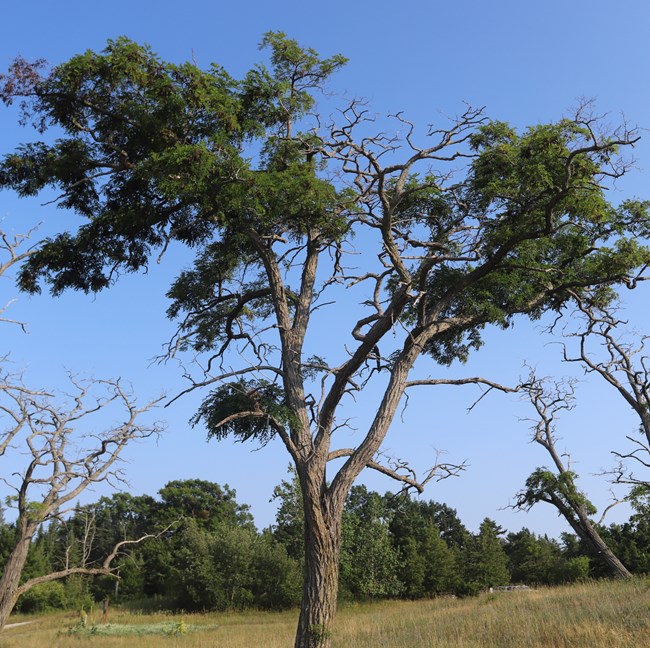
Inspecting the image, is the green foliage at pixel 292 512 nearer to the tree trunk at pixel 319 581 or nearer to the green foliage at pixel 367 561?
the green foliage at pixel 367 561

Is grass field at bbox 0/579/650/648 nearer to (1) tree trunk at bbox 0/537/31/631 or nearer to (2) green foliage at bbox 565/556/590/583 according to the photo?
(1) tree trunk at bbox 0/537/31/631

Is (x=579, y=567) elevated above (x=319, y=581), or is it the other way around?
(x=579, y=567)

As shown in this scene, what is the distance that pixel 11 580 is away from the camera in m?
16.3

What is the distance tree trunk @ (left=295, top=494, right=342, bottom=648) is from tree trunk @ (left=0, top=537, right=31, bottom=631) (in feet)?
35.2

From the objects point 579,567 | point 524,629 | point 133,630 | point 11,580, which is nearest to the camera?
point 524,629

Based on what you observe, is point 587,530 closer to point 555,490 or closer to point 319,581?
point 555,490

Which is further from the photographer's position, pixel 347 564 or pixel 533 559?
pixel 533 559

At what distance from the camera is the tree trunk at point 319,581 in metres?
8.90

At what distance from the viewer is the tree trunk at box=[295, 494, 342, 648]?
29.2 feet

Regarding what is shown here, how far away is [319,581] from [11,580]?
11282 millimetres

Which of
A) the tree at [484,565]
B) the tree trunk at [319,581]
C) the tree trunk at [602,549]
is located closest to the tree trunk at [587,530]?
the tree trunk at [602,549]

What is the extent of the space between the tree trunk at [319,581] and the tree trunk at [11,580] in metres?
10.7

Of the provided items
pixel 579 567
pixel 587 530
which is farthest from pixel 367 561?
pixel 587 530

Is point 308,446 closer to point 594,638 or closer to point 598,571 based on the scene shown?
point 594,638
